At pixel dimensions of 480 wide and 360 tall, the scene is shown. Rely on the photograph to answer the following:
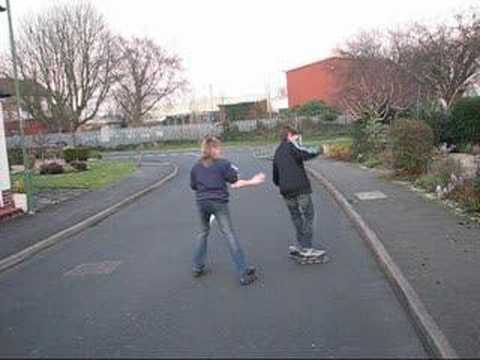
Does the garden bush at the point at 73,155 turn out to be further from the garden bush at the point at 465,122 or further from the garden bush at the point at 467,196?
the garden bush at the point at 467,196

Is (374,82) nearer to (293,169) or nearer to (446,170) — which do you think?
(446,170)

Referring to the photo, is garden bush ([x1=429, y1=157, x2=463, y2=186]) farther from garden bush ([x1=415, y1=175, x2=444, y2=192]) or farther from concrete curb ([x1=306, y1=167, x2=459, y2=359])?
concrete curb ([x1=306, y1=167, x2=459, y2=359])

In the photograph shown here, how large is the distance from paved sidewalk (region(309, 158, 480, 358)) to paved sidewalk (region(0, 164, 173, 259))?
5801mm

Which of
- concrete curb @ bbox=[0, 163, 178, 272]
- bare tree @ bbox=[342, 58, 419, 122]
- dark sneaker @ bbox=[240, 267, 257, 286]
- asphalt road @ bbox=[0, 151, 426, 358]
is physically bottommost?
concrete curb @ bbox=[0, 163, 178, 272]

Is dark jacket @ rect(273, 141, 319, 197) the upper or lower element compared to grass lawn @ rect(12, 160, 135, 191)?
upper

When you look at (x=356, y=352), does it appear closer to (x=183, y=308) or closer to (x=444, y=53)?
(x=183, y=308)

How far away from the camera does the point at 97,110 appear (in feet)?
190

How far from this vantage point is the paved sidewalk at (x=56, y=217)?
38.0 feet

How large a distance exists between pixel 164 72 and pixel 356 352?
61.9 metres

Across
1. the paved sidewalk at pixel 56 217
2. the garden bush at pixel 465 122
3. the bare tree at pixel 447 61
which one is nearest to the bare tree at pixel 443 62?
the bare tree at pixel 447 61

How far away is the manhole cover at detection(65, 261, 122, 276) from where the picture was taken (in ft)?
28.5

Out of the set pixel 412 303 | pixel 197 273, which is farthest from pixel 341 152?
pixel 412 303

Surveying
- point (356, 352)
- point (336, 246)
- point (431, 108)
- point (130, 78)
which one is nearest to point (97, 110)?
point (130, 78)

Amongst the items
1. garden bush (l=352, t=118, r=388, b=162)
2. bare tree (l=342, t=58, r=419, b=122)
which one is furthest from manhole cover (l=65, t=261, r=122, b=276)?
bare tree (l=342, t=58, r=419, b=122)
